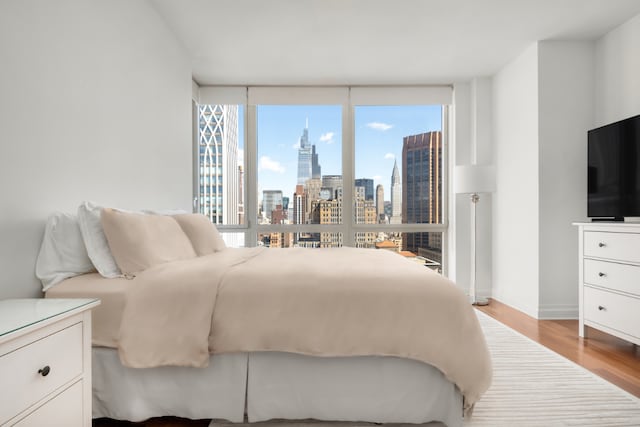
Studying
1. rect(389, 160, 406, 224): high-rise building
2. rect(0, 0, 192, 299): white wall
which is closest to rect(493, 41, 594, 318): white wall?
rect(389, 160, 406, 224): high-rise building

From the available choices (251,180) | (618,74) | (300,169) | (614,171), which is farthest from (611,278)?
(251,180)

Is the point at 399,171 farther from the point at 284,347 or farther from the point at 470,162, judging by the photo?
the point at 284,347

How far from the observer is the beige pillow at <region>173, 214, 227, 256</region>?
2.52m

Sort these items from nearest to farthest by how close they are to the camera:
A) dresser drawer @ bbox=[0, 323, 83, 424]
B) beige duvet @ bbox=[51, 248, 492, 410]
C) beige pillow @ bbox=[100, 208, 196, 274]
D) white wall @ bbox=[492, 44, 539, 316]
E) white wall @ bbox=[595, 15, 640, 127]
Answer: dresser drawer @ bbox=[0, 323, 83, 424]
beige duvet @ bbox=[51, 248, 492, 410]
beige pillow @ bbox=[100, 208, 196, 274]
white wall @ bbox=[595, 15, 640, 127]
white wall @ bbox=[492, 44, 539, 316]

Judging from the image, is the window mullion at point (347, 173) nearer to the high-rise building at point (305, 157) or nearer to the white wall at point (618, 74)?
the high-rise building at point (305, 157)

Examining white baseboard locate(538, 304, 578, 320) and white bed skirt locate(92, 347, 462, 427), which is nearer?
white bed skirt locate(92, 347, 462, 427)

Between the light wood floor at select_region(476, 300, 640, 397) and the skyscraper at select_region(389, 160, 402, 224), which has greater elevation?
the skyscraper at select_region(389, 160, 402, 224)

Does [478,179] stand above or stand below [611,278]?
above

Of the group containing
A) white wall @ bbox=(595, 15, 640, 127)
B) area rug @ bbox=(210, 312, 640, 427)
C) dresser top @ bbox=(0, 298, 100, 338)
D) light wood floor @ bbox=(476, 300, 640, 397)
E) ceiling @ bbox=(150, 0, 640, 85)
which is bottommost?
light wood floor @ bbox=(476, 300, 640, 397)

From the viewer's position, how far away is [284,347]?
158 centimetres

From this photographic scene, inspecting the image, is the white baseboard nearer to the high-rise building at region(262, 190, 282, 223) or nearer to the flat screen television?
the flat screen television

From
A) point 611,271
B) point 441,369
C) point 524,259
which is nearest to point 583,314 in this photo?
point 611,271

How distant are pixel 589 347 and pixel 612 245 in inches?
30.5

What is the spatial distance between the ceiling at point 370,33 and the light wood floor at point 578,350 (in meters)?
2.69
